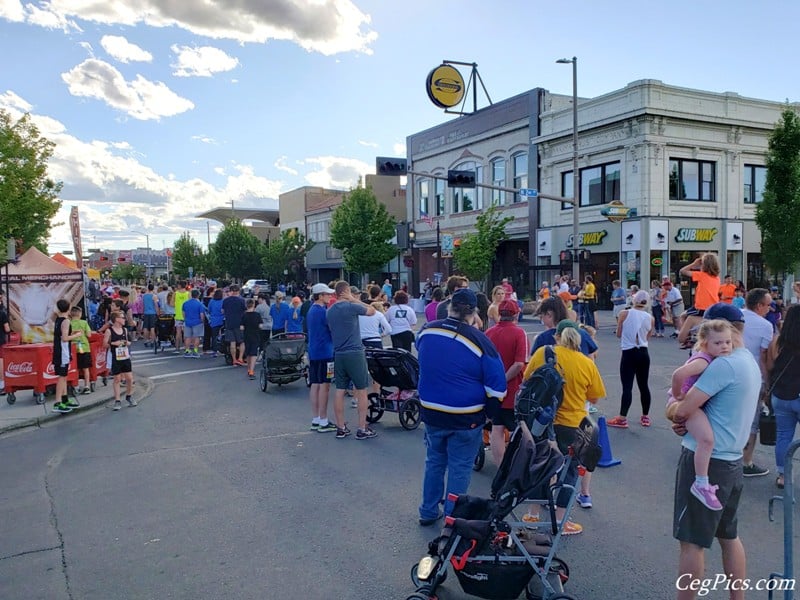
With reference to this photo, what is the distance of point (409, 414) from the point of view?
852 centimetres

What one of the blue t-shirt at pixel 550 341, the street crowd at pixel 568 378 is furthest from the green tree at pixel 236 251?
the blue t-shirt at pixel 550 341

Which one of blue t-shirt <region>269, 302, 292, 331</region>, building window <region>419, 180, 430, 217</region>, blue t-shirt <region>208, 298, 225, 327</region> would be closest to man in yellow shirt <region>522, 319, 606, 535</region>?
blue t-shirt <region>269, 302, 292, 331</region>

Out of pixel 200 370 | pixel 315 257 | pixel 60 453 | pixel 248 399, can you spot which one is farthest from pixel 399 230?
pixel 60 453

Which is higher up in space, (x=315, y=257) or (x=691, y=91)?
(x=691, y=91)

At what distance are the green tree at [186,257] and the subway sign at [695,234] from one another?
56231 millimetres

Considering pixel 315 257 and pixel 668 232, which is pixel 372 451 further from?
pixel 315 257

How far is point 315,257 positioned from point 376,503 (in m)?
56.0

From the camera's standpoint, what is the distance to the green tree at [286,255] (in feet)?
186

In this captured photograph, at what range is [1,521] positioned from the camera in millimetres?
5543

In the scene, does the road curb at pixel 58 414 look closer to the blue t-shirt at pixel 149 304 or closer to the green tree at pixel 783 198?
the blue t-shirt at pixel 149 304

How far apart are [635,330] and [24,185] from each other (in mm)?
30758

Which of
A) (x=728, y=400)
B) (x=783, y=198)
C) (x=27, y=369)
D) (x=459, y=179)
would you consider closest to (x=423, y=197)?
(x=459, y=179)

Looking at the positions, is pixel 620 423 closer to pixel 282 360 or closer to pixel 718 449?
pixel 718 449

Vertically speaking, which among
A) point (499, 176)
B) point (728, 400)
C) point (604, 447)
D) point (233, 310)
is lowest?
point (604, 447)
